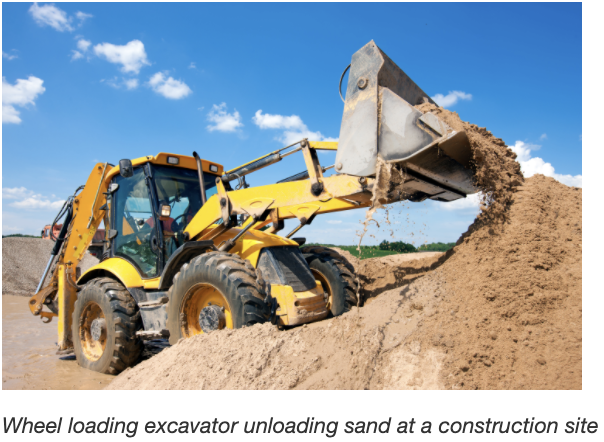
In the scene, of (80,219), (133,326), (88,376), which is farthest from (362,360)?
(80,219)

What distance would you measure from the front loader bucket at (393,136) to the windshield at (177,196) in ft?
8.47

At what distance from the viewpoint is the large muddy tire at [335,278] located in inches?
207

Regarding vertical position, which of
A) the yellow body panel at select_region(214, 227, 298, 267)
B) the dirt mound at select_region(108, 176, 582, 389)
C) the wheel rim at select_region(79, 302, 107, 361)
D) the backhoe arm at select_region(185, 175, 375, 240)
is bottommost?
the wheel rim at select_region(79, 302, 107, 361)

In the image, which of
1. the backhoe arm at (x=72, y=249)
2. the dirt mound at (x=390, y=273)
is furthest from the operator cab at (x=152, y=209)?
the dirt mound at (x=390, y=273)

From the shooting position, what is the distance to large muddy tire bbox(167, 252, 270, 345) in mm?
3824

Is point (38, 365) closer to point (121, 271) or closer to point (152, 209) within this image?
point (121, 271)

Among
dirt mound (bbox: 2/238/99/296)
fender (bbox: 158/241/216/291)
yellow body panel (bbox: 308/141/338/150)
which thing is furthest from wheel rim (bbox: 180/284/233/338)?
dirt mound (bbox: 2/238/99/296)

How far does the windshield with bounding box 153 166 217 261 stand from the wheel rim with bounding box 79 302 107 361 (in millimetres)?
1401

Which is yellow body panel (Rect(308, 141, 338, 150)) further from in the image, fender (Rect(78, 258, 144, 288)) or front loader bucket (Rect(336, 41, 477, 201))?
fender (Rect(78, 258, 144, 288))

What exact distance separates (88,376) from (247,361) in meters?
3.02

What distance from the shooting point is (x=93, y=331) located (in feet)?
18.0

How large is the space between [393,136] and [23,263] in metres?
16.7

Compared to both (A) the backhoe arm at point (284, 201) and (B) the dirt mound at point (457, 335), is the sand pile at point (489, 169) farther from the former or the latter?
(A) the backhoe arm at point (284, 201)

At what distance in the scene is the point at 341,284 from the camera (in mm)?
5320
